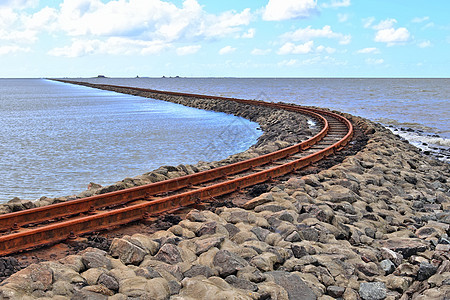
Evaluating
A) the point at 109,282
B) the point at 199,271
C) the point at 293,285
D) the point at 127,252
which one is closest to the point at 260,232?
the point at 293,285

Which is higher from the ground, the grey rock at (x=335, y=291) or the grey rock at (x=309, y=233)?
the grey rock at (x=309, y=233)

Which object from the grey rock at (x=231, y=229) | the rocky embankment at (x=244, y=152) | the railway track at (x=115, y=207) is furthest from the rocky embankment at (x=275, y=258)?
the rocky embankment at (x=244, y=152)

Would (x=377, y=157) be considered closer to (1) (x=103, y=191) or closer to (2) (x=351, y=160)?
(2) (x=351, y=160)

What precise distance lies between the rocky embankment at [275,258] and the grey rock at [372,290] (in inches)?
0.5

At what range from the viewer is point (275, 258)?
607 cm

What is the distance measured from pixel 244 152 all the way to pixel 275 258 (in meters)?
10.4

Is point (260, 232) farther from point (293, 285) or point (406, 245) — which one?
point (406, 245)

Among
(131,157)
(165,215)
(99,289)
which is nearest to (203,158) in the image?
(131,157)

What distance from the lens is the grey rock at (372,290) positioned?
18.3ft

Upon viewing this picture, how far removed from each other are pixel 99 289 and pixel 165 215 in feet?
10.5

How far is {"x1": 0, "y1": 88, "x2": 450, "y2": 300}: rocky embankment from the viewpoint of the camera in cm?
499

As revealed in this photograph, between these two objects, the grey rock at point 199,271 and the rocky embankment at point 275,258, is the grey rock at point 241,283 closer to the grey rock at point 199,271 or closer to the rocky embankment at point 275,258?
the rocky embankment at point 275,258

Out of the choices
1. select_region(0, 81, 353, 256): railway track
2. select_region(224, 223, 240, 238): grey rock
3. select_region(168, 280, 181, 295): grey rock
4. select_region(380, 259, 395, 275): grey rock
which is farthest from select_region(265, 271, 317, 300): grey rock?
select_region(0, 81, 353, 256): railway track

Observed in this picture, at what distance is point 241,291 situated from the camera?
5102 mm
